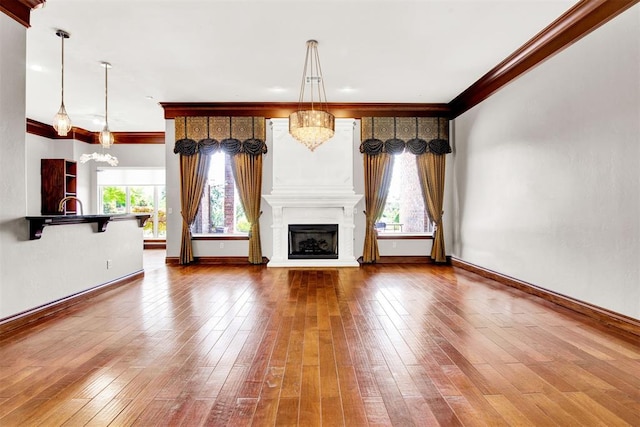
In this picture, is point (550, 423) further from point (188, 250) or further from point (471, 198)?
point (188, 250)

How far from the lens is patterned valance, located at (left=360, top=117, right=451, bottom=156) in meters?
7.20

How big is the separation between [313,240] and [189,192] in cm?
274

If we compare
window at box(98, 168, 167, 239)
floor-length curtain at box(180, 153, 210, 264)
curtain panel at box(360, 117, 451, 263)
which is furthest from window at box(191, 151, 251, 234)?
window at box(98, 168, 167, 239)

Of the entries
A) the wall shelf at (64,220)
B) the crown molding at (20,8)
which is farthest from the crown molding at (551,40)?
the wall shelf at (64,220)

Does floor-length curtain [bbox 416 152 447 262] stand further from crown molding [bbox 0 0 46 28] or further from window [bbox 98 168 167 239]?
window [bbox 98 168 167 239]

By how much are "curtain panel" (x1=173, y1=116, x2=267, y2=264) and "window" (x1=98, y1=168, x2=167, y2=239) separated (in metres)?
3.47

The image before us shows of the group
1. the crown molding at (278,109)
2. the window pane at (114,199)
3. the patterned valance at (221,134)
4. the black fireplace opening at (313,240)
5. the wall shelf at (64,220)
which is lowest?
the black fireplace opening at (313,240)

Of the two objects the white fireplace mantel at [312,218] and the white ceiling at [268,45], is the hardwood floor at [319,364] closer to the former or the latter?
the white fireplace mantel at [312,218]

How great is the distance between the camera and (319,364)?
2512mm

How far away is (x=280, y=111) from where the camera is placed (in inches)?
281

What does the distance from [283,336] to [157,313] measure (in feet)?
5.36

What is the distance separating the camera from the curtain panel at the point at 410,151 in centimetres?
716

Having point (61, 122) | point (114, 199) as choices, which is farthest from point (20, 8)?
point (114, 199)

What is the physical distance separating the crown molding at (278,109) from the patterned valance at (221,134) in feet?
0.40
